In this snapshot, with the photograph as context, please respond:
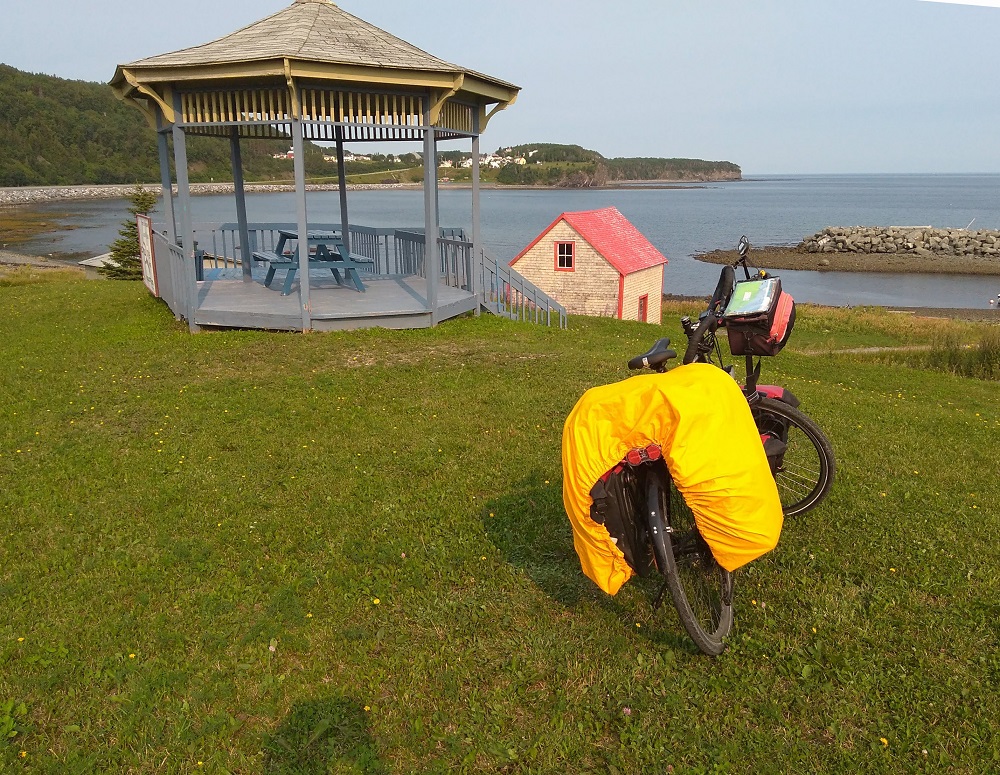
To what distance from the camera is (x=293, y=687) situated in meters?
3.56

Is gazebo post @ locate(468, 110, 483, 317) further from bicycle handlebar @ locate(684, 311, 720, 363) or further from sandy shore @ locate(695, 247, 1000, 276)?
sandy shore @ locate(695, 247, 1000, 276)

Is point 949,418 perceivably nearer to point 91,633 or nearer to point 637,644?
point 637,644

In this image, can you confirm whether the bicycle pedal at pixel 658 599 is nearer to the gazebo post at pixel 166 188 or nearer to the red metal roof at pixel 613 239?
the gazebo post at pixel 166 188

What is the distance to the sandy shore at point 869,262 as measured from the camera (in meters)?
65.1

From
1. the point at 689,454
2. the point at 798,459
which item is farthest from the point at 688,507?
the point at 798,459

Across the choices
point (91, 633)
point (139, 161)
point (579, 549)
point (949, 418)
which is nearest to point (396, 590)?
point (579, 549)

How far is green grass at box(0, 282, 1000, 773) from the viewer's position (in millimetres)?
3193

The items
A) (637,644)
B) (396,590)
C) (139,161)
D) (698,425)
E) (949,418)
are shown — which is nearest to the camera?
(698,425)

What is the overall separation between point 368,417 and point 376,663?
4.19 m

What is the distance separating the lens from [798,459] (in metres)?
5.72

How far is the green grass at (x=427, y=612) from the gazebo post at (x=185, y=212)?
3.91m

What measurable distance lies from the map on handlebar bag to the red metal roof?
2549 cm

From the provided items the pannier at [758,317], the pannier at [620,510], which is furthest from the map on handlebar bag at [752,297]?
the pannier at [620,510]

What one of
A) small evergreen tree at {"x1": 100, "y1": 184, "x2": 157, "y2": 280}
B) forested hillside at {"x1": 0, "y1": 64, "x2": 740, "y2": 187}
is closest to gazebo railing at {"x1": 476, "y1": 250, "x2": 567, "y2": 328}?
small evergreen tree at {"x1": 100, "y1": 184, "x2": 157, "y2": 280}
